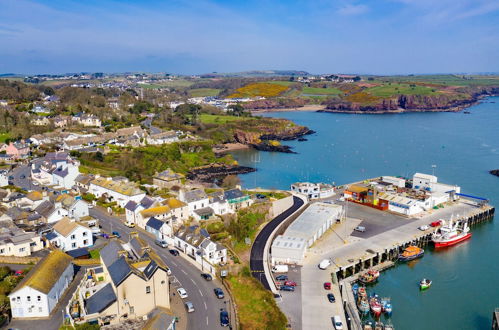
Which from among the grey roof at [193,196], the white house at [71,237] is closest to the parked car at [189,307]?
the white house at [71,237]

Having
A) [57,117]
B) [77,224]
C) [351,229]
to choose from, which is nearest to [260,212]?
[351,229]

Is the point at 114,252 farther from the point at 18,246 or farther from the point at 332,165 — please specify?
the point at 332,165

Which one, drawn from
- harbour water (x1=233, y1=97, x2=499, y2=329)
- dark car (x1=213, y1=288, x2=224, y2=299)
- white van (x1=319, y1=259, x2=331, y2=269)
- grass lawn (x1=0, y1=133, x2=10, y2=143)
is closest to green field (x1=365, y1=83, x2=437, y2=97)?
harbour water (x1=233, y1=97, x2=499, y2=329)

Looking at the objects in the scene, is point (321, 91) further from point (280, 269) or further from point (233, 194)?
point (280, 269)

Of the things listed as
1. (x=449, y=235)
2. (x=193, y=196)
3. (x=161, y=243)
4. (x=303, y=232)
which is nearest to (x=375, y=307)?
(x=303, y=232)

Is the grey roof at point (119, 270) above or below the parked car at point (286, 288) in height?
above

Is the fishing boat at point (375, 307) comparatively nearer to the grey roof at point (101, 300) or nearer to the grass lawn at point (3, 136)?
the grey roof at point (101, 300)

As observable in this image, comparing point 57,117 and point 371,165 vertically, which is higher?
point 57,117
